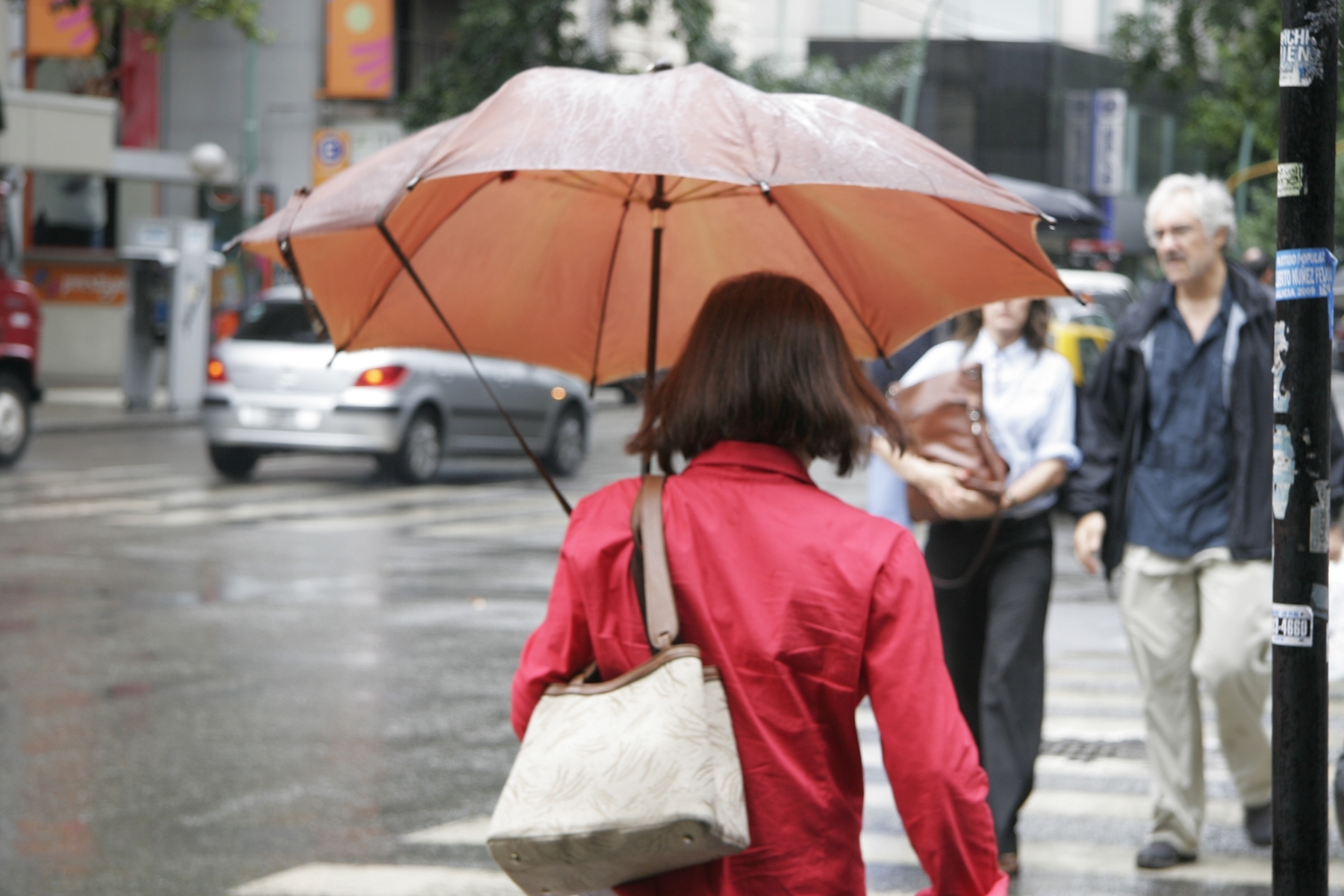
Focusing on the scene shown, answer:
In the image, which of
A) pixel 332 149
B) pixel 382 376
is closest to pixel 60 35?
pixel 332 149

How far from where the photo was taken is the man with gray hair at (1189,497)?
521 cm

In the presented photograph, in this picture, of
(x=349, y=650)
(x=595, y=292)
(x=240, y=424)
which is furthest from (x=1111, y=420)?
(x=240, y=424)

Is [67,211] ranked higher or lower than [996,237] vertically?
higher

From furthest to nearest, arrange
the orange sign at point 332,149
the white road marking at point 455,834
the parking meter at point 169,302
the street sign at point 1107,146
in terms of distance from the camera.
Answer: the street sign at point 1107,146, the orange sign at point 332,149, the parking meter at point 169,302, the white road marking at point 455,834

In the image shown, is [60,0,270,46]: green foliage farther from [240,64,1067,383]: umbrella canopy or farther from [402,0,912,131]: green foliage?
[240,64,1067,383]: umbrella canopy

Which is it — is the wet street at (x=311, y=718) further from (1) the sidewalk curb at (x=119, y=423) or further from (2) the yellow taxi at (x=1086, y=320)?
(1) the sidewalk curb at (x=119, y=423)

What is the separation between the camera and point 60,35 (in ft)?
96.3

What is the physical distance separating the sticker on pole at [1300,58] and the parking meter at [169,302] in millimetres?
23906

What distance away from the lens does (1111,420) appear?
5.48 m

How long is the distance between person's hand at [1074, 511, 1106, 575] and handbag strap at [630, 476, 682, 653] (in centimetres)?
318

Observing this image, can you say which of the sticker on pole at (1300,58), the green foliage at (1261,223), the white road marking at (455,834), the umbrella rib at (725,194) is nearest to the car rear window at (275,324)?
the white road marking at (455,834)

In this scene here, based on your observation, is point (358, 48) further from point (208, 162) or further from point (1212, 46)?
point (1212, 46)

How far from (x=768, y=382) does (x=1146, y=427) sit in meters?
3.14

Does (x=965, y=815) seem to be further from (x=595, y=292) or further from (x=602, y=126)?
(x=595, y=292)
